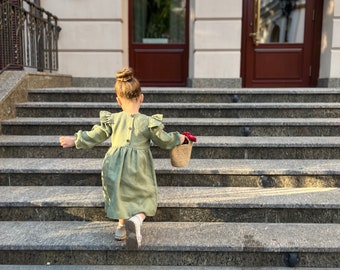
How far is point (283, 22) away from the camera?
614 centimetres

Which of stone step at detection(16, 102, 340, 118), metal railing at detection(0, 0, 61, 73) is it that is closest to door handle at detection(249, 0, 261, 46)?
stone step at detection(16, 102, 340, 118)

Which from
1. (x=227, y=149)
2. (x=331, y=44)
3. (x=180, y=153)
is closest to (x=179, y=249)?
(x=180, y=153)

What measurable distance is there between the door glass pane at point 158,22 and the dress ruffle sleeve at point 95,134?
14.0 feet

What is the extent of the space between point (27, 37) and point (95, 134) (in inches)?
132

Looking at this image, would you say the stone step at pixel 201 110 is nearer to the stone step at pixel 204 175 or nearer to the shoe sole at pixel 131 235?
the stone step at pixel 204 175

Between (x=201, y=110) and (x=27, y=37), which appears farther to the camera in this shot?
(x=27, y=37)

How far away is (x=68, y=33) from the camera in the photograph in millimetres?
5812

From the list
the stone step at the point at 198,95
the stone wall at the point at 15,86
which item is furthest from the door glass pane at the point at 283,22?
the stone wall at the point at 15,86

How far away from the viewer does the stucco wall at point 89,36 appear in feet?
18.8

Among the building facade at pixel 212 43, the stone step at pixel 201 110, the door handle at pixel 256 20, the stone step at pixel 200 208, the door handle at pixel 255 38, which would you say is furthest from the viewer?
the door handle at pixel 255 38

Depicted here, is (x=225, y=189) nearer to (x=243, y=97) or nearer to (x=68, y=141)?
(x=68, y=141)

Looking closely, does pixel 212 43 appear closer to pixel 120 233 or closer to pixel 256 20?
pixel 256 20

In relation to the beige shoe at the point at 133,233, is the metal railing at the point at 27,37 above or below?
above

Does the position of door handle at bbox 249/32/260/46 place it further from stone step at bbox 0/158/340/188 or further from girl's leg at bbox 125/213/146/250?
girl's leg at bbox 125/213/146/250
